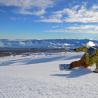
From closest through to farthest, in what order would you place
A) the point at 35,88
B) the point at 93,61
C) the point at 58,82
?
the point at 35,88
the point at 58,82
the point at 93,61

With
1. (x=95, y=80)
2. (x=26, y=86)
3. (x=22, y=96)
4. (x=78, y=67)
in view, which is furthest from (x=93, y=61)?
(x=22, y=96)

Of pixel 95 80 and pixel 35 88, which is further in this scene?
pixel 95 80

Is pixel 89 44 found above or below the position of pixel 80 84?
above

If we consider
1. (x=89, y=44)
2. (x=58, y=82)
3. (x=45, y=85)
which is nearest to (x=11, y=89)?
(x=45, y=85)

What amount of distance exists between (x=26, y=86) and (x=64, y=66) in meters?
5.60

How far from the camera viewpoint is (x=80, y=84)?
348 inches

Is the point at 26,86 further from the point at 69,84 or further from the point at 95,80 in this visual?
the point at 95,80

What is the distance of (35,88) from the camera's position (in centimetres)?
836

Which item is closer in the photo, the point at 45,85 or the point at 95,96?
the point at 95,96

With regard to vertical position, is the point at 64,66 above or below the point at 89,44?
below

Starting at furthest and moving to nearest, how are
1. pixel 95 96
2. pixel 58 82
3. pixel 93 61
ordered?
pixel 93 61
pixel 58 82
pixel 95 96

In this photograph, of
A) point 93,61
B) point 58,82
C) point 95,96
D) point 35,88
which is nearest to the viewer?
point 95,96

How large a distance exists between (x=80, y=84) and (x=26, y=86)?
1857 millimetres

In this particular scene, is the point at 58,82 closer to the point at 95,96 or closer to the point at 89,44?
the point at 95,96
